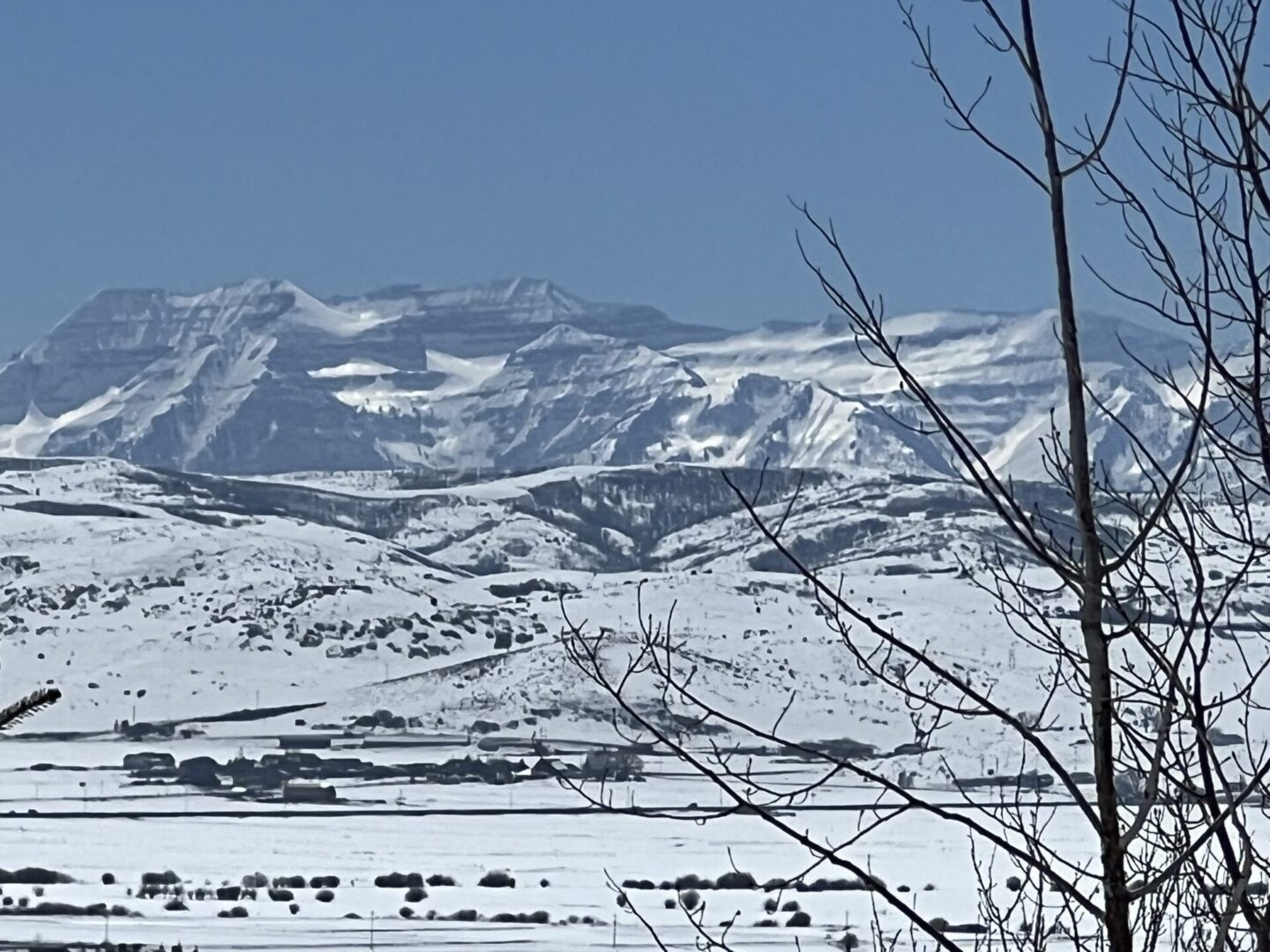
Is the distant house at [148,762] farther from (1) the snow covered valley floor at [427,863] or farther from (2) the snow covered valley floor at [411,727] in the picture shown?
(1) the snow covered valley floor at [427,863]

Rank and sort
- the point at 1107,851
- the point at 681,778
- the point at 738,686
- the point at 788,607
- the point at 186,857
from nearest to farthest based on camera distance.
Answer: the point at 1107,851, the point at 186,857, the point at 681,778, the point at 738,686, the point at 788,607

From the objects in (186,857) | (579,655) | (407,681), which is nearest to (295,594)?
(407,681)

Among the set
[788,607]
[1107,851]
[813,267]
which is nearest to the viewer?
[1107,851]

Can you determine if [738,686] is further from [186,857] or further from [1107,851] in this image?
[1107,851]

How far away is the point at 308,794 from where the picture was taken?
68.0 metres

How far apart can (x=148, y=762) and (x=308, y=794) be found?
523 inches

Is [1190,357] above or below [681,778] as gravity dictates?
above

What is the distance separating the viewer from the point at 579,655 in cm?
468

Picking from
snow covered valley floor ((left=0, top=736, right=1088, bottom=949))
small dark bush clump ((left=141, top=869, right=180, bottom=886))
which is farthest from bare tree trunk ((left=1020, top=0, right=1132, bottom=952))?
small dark bush clump ((left=141, top=869, right=180, bottom=886))

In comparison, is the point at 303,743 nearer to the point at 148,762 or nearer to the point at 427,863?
the point at 148,762

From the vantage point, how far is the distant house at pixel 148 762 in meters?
77.1

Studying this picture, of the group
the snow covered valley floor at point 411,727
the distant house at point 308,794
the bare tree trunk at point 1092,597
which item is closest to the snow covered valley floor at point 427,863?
the snow covered valley floor at point 411,727

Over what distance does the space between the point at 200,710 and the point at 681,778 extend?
29.9 meters

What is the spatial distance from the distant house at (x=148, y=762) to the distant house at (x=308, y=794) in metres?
9.55
